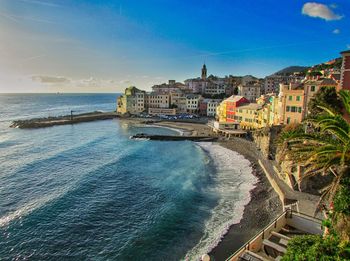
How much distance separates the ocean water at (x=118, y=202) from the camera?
21.3 metres

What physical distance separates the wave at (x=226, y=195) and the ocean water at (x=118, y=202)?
9 cm

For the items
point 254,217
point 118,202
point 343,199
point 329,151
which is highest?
point 329,151

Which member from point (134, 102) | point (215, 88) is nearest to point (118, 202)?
point (134, 102)

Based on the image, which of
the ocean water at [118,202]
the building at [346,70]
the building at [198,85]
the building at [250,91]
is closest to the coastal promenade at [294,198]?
the ocean water at [118,202]

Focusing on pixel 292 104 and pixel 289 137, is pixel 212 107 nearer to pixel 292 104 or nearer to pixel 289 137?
pixel 292 104

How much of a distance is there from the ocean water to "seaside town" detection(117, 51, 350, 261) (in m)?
5.67

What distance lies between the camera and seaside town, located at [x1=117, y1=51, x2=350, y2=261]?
11.1 metres

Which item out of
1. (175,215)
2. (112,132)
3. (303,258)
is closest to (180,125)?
(112,132)

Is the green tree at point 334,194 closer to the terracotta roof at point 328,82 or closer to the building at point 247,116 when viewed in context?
the terracotta roof at point 328,82

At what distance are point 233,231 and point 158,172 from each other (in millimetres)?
20147

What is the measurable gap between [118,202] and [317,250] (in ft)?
77.3

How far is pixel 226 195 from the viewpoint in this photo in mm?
31344

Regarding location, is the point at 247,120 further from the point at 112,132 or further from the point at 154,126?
the point at 112,132

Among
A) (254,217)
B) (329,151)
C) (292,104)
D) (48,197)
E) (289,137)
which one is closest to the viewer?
(329,151)
